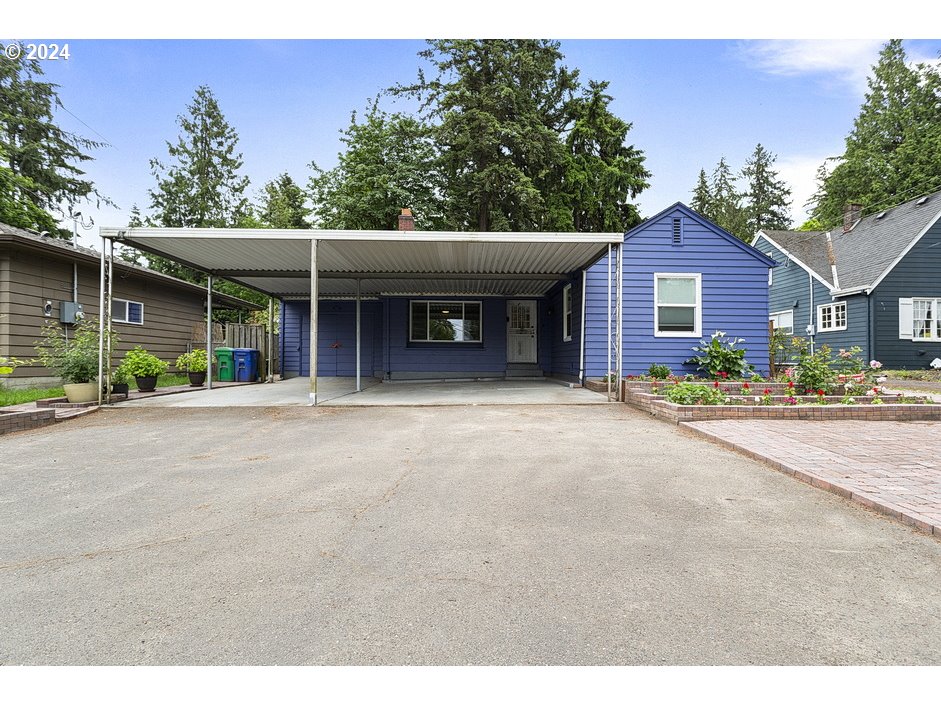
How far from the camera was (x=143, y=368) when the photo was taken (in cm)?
974

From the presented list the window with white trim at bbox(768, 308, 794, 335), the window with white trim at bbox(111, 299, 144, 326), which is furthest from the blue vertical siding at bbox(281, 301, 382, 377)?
the window with white trim at bbox(768, 308, 794, 335)

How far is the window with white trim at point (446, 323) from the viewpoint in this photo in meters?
14.2

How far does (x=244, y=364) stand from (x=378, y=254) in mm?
6618

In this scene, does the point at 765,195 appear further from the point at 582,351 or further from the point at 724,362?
the point at 582,351

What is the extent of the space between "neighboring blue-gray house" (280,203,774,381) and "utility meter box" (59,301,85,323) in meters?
5.03

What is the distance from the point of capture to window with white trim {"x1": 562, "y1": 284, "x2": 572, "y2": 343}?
1212cm

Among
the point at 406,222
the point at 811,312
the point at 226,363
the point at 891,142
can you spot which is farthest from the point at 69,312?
the point at 891,142

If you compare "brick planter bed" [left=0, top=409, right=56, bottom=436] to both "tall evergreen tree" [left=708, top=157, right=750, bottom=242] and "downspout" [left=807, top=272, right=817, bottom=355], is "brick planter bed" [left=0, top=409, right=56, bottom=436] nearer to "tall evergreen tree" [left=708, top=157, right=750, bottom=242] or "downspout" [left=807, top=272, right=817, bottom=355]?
"downspout" [left=807, top=272, right=817, bottom=355]

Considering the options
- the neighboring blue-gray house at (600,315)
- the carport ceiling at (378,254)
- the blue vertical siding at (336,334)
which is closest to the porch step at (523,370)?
the neighboring blue-gray house at (600,315)

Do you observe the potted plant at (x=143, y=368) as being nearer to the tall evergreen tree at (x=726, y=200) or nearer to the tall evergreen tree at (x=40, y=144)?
the tall evergreen tree at (x=40, y=144)

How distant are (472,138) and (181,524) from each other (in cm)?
1896

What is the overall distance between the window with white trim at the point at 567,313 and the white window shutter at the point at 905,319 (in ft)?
38.8

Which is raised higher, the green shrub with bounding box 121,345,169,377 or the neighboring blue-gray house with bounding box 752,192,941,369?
the neighboring blue-gray house with bounding box 752,192,941,369

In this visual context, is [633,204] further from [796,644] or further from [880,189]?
[796,644]
